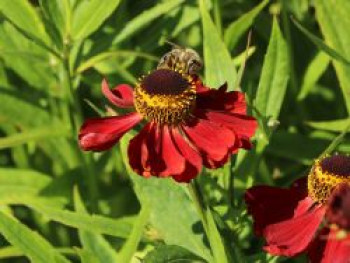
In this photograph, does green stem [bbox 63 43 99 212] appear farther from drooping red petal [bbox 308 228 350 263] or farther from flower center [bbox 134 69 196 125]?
drooping red petal [bbox 308 228 350 263]

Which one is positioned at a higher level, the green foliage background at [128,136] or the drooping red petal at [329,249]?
the green foliage background at [128,136]

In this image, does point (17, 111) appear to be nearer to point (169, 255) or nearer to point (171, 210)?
point (171, 210)

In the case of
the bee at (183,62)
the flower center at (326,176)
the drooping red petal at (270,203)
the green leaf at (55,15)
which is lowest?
the drooping red petal at (270,203)

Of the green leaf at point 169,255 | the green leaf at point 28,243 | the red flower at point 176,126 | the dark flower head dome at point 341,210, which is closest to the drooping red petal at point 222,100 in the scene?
the red flower at point 176,126

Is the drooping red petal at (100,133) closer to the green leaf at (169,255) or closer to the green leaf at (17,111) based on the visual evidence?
the green leaf at (169,255)

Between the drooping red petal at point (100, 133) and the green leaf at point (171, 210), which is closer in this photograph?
the drooping red petal at point (100, 133)

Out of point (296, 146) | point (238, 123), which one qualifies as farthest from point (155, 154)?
point (296, 146)

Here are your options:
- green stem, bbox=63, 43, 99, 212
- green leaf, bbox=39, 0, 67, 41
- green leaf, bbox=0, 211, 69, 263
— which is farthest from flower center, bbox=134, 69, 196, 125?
green stem, bbox=63, 43, 99, 212
